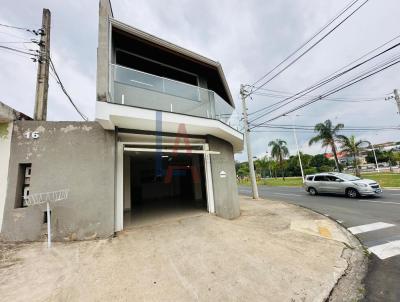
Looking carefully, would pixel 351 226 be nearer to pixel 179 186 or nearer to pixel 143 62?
pixel 143 62

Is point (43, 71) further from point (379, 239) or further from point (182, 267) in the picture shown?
point (379, 239)

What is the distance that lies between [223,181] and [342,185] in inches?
395

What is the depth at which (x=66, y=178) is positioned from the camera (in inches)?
191

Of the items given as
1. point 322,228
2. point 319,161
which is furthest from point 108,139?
point 319,161

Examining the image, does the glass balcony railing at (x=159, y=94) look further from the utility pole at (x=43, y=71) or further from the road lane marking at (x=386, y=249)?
the road lane marking at (x=386, y=249)

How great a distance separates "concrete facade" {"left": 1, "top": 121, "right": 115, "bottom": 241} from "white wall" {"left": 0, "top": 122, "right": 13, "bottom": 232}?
97mm

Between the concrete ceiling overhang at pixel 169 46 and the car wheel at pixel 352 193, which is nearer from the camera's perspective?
the concrete ceiling overhang at pixel 169 46

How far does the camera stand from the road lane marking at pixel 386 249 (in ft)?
13.9

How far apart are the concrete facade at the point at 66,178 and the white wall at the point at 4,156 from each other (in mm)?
97

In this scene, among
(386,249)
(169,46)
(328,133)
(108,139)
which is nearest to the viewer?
(386,249)

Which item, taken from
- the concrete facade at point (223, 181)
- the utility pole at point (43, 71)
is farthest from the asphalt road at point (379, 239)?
the utility pole at point (43, 71)

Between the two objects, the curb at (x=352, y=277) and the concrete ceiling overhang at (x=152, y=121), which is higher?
the concrete ceiling overhang at (x=152, y=121)

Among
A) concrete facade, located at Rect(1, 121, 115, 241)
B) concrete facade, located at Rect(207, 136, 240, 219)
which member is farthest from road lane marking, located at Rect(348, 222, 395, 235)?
concrete facade, located at Rect(1, 121, 115, 241)

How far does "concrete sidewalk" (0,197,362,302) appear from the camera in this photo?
9.27ft
